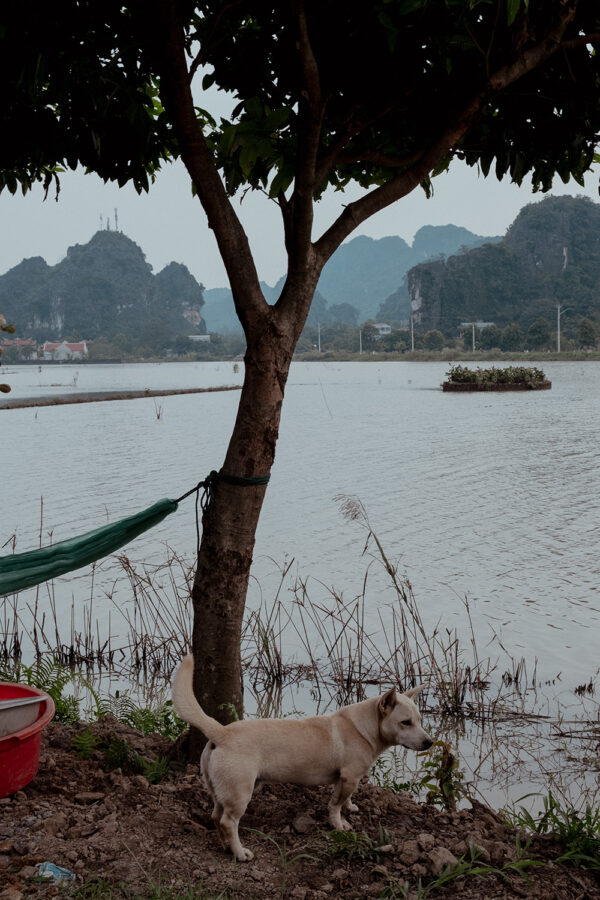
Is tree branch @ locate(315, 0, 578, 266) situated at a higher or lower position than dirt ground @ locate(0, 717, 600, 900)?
higher

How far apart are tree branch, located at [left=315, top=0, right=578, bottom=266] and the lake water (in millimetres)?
3316

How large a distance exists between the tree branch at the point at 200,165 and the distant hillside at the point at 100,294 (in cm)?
11479

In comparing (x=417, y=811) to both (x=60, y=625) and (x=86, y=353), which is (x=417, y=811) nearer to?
(x=60, y=625)

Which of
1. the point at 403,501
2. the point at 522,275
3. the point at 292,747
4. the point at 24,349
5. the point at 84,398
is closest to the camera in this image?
the point at 292,747

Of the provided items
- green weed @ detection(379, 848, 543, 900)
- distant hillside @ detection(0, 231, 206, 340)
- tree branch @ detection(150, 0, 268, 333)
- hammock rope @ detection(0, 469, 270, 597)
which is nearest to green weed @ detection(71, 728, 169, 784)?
hammock rope @ detection(0, 469, 270, 597)

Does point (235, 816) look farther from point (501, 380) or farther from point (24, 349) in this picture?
point (24, 349)

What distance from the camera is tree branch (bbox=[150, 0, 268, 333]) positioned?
296 cm

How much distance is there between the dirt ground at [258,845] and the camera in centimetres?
234

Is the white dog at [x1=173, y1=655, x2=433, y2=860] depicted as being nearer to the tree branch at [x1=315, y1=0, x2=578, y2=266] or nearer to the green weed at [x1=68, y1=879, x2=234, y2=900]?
the green weed at [x1=68, y1=879, x2=234, y2=900]

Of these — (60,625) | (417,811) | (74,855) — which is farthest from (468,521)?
(74,855)

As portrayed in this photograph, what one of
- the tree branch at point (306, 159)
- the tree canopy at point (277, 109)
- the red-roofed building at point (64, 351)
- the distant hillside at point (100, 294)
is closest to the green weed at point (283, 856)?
the tree canopy at point (277, 109)

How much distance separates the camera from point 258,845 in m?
2.64

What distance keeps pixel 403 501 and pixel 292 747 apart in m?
9.00

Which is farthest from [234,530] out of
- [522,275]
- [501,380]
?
[522,275]
